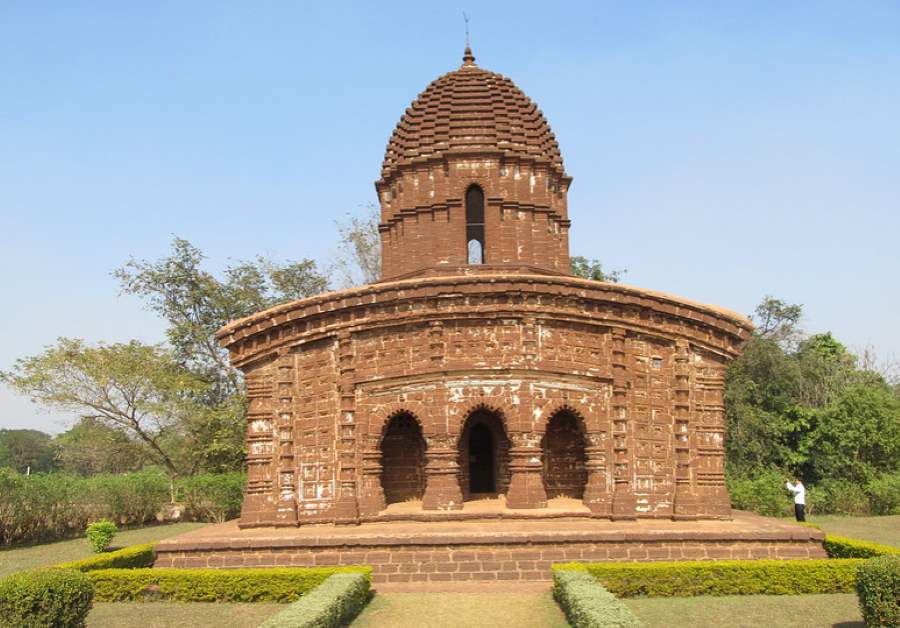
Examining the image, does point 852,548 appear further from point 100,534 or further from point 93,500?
point 93,500

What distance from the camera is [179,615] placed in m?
12.0

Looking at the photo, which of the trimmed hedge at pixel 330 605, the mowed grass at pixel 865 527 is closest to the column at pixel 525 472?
the trimmed hedge at pixel 330 605

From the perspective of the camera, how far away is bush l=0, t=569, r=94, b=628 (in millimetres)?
9359

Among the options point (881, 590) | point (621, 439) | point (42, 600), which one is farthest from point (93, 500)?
point (881, 590)

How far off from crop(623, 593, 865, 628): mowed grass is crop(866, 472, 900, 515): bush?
14475 mm

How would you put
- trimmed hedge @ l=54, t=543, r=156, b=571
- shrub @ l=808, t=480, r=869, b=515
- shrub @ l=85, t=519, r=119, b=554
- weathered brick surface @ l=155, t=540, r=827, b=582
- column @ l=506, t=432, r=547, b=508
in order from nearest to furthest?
1. weathered brick surface @ l=155, t=540, r=827, b=582
2. trimmed hedge @ l=54, t=543, r=156, b=571
3. column @ l=506, t=432, r=547, b=508
4. shrub @ l=85, t=519, r=119, b=554
5. shrub @ l=808, t=480, r=869, b=515

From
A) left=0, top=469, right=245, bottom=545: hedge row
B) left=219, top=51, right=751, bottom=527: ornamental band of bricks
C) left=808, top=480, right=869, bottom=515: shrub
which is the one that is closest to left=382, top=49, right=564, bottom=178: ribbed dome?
left=219, top=51, right=751, bottom=527: ornamental band of bricks

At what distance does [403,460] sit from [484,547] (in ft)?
15.7

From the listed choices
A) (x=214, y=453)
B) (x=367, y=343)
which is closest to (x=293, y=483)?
(x=367, y=343)

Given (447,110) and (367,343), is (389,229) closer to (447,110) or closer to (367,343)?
(447,110)

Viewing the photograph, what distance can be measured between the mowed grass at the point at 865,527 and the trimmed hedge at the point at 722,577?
727 cm

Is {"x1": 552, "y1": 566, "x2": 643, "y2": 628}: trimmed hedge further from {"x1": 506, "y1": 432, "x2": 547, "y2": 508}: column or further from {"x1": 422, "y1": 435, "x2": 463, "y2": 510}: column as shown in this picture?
{"x1": 422, "y1": 435, "x2": 463, "y2": 510}: column

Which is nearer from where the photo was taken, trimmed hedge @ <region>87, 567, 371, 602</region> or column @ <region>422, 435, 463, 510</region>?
trimmed hedge @ <region>87, 567, 371, 602</region>

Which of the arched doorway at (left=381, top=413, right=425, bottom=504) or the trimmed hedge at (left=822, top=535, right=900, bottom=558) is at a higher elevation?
the arched doorway at (left=381, top=413, right=425, bottom=504)
